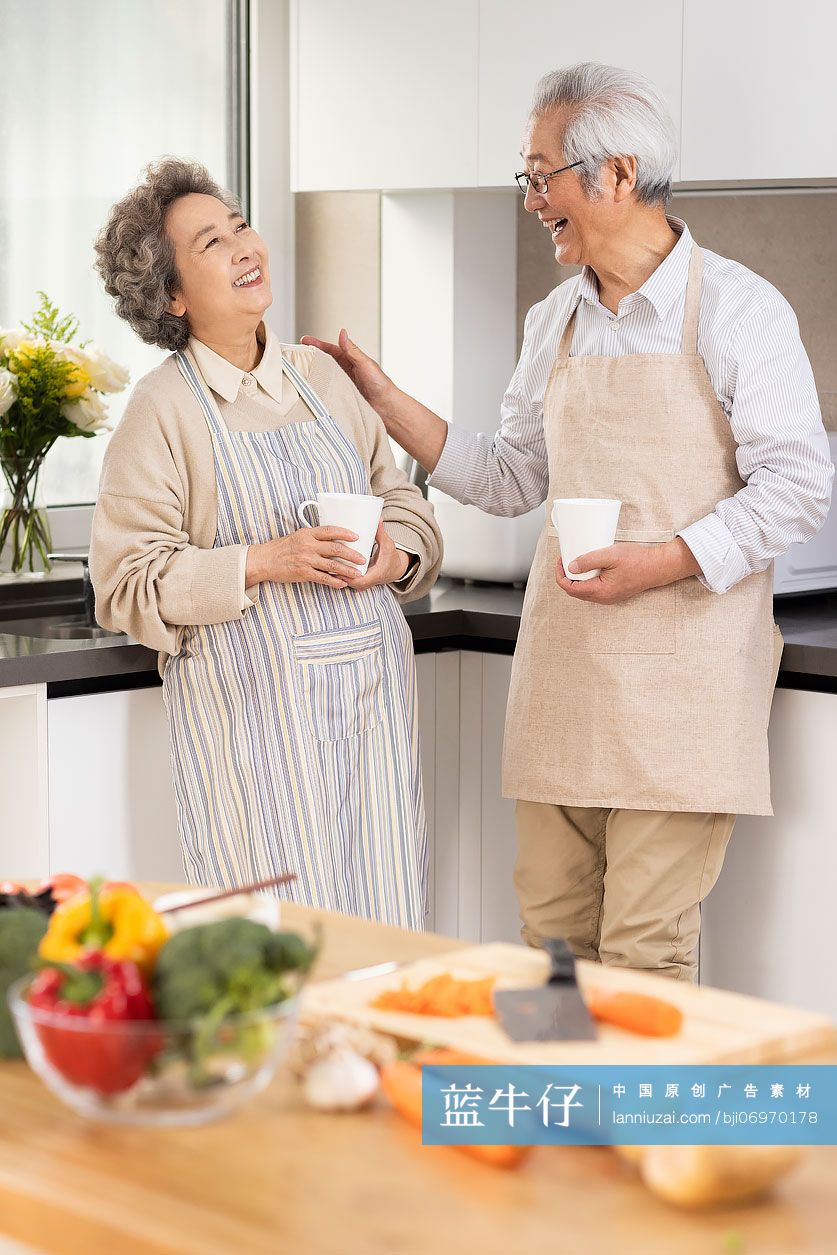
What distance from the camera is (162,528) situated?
6.94 ft

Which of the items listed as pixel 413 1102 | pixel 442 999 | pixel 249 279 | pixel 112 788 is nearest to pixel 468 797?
pixel 112 788

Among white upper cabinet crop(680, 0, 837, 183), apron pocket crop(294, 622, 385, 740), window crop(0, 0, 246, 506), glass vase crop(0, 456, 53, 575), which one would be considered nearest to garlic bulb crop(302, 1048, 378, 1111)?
apron pocket crop(294, 622, 385, 740)

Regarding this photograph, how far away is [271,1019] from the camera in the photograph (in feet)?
3.10

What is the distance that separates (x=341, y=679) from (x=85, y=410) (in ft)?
2.53

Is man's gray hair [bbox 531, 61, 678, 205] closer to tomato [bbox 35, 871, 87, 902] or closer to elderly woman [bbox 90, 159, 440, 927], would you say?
elderly woman [bbox 90, 159, 440, 927]

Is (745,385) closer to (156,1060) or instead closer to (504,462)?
(504,462)

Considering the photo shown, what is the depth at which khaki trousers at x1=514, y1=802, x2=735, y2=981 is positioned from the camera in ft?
7.22

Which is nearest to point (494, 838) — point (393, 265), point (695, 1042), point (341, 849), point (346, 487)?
point (341, 849)

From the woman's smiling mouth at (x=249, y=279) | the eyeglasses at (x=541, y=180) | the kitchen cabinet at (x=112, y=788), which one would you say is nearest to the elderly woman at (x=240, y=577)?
the woman's smiling mouth at (x=249, y=279)

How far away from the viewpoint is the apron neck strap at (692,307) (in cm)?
213

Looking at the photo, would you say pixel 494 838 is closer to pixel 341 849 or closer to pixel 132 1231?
pixel 341 849

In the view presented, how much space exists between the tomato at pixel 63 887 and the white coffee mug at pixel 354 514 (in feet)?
2.65

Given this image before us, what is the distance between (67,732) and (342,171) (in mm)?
1292

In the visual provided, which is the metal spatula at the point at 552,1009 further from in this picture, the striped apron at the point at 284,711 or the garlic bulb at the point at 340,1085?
the striped apron at the point at 284,711
